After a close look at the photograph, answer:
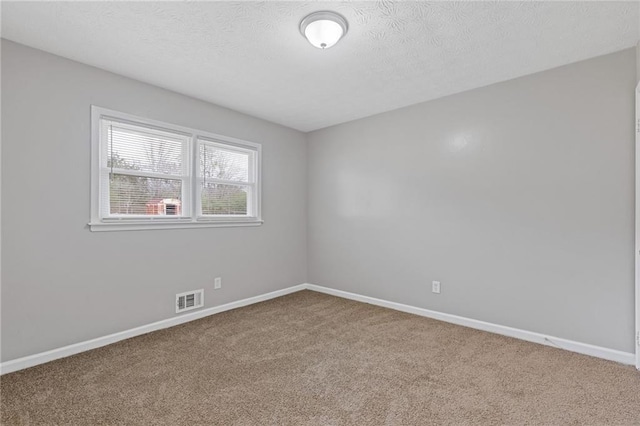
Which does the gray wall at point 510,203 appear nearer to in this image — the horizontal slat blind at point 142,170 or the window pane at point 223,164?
the window pane at point 223,164

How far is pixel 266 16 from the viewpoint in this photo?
200cm

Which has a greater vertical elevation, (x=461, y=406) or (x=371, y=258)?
(x=371, y=258)

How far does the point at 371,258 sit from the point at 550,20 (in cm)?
288

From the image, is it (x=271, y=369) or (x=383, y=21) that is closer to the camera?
(x=383, y=21)

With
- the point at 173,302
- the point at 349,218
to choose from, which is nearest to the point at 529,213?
the point at 349,218

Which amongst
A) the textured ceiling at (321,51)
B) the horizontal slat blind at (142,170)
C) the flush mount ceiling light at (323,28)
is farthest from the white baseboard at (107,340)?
the flush mount ceiling light at (323,28)

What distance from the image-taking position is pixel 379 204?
13.0ft

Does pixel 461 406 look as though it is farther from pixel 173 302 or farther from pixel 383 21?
pixel 173 302

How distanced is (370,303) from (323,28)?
3179 millimetres

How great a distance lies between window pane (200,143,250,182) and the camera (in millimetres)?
3568

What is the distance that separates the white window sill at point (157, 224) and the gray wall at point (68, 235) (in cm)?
6

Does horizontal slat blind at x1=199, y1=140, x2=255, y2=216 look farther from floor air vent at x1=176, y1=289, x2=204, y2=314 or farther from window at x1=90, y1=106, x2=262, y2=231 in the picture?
floor air vent at x1=176, y1=289, x2=204, y2=314

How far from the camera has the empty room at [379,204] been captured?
1.98 meters

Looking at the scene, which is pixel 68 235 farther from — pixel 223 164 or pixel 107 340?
pixel 223 164
